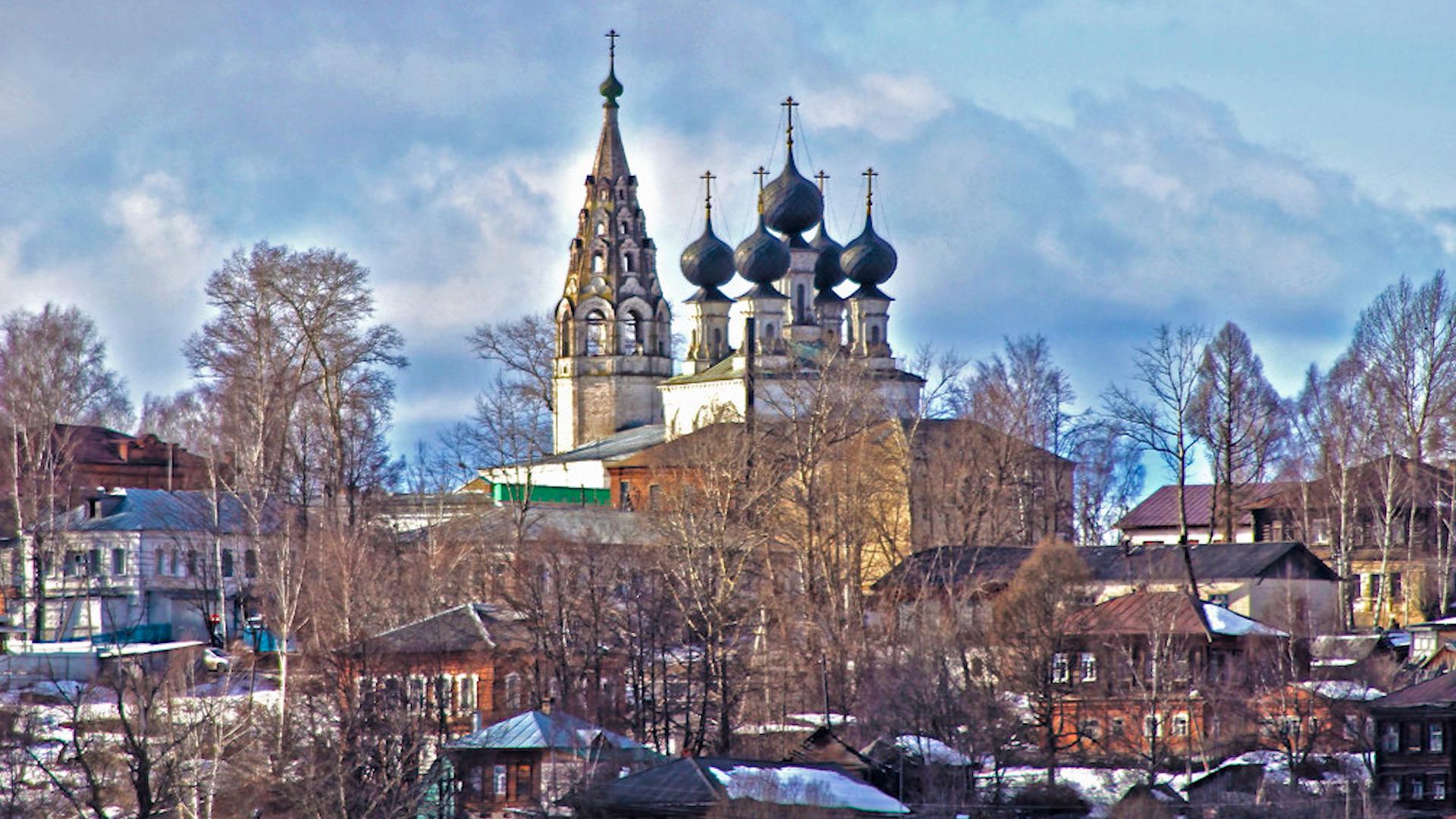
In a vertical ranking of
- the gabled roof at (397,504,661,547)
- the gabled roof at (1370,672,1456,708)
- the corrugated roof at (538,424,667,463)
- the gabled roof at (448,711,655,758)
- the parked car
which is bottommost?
the gabled roof at (448,711,655,758)

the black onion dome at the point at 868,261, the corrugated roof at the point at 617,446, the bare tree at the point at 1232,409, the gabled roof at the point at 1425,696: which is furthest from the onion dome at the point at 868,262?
the gabled roof at the point at 1425,696

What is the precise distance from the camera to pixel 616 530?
58.9 meters

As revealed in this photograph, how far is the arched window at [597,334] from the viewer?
232ft

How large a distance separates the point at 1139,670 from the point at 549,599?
9098 mm

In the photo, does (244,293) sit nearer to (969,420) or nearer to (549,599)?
(549,599)

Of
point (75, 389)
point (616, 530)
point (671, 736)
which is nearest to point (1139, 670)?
point (671, 736)

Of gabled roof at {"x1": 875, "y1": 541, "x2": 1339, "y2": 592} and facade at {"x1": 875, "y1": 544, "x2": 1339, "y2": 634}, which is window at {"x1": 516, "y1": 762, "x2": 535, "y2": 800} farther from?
gabled roof at {"x1": 875, "y1": 541, "x2": 1339, "y2": 592}

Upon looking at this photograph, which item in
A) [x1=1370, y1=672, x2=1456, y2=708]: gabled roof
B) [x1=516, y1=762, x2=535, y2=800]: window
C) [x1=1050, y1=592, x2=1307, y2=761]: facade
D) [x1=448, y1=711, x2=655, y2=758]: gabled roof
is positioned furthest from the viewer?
[x1=1050, y1=592, x2=1307, y2=761]: facade

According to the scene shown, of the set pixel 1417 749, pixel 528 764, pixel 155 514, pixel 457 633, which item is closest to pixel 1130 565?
pixel 1417 749

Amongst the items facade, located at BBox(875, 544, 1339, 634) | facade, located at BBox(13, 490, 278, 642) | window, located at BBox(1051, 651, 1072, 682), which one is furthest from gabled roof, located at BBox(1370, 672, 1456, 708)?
facade, located at BBox(13, 490, 278, 642)

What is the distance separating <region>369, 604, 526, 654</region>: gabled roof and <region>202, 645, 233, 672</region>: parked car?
295 cm

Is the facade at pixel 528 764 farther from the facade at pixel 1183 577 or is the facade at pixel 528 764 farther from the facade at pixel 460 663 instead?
the facade at pixel 1183 577

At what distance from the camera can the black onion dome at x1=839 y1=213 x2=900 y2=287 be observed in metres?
70.1

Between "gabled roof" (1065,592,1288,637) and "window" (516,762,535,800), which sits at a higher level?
"gabled roof" (1065,592,1288,637)
